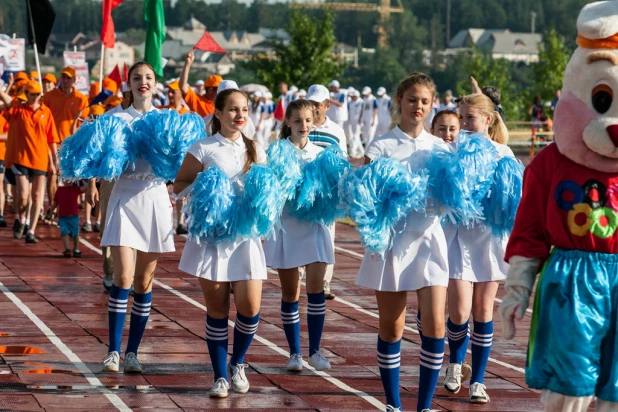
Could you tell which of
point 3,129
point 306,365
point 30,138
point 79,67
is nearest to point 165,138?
point 306,365

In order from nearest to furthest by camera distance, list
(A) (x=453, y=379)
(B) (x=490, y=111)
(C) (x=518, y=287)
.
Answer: (C) (x=518, y=287), (A) (x=453, y=379), (B) (x=490, y=111)

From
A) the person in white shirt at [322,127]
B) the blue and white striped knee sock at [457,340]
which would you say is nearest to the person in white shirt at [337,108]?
the person in white shirt at [322,127]

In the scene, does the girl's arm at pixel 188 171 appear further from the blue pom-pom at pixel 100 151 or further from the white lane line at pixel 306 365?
the white lane line at pixel 306 365

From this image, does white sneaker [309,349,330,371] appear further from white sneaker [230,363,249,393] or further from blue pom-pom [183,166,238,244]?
blue pom-pom [183,166,238,244]

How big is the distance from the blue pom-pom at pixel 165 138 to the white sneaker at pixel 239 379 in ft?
4.74

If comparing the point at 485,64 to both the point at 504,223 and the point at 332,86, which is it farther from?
the point at 504,223

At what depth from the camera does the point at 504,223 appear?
8000 mm

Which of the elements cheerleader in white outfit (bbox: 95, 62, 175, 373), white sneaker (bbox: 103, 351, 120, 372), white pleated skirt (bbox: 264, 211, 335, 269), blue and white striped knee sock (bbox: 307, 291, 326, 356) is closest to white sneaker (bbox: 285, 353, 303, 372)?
blue and white striped knee sock (bbox: 307, 291, 326, 356)

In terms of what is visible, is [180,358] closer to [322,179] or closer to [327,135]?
[322,179]

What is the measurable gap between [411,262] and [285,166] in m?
1.58

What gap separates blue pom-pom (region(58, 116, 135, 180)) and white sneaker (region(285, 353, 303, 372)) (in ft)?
5.83

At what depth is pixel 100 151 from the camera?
8672 mm

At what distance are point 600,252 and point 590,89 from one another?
74 cm

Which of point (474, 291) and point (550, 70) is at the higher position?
point (550, 70)
